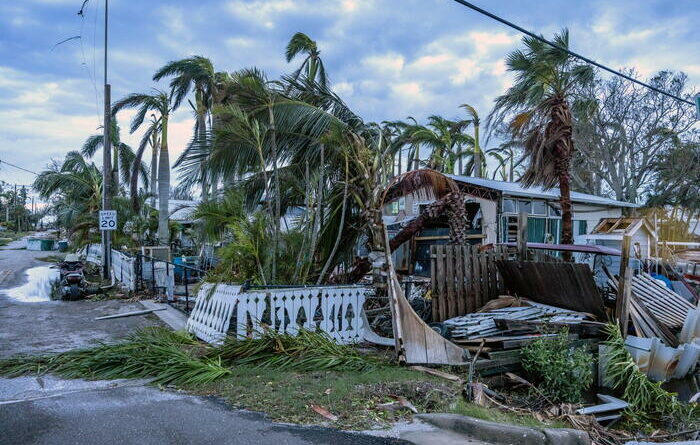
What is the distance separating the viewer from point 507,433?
14.3ft

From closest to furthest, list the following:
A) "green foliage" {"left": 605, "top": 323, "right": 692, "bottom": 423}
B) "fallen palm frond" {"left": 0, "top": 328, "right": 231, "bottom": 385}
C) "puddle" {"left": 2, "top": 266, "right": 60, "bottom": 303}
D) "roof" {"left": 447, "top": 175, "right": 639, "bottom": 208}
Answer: "fallen palm frond" {"left": 0, "top": 328, "right": 231, "bottom": 385}, "green foliage" {"left": 605, "top": 323, "right": 692, "bottom": 423}, "puddle" {"left": 2, "top": 266, "right": 60, "bottom": 303}, "roof" {"left": 447, "top": 175, "right": 639, "bottom": 208}

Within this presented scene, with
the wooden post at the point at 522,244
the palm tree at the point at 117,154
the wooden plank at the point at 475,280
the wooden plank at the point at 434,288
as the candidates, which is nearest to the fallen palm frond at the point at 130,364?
the wooden plank at the point at 434,288

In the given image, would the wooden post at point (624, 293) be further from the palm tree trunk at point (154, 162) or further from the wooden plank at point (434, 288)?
the palm tree trunk at point (154, 162)

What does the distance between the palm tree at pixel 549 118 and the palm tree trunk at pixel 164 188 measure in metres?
12.5

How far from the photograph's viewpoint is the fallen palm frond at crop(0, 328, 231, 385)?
5996 millimetres

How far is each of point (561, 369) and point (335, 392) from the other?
2962 millimetres

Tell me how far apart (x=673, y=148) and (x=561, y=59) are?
19.6m

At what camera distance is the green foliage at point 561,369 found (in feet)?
20.4

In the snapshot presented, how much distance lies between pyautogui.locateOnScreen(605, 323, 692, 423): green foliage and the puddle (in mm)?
12834

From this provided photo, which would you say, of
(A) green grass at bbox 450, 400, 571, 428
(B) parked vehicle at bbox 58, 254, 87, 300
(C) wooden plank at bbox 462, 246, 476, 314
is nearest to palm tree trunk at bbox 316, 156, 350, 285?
(C) wooden plank at bbox 462, 246, 476, 314

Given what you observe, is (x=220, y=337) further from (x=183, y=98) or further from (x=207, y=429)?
(x=183, y=98)

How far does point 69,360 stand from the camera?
6488 mm

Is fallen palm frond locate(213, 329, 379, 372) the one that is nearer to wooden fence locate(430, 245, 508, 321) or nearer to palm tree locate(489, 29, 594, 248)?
wooden fence locate(430, 245, 508, 321)

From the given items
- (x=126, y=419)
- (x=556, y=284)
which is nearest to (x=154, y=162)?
(x=556, y=284)
